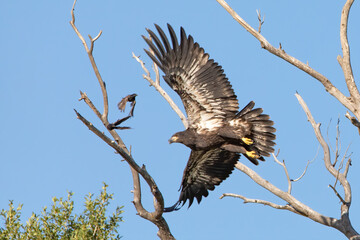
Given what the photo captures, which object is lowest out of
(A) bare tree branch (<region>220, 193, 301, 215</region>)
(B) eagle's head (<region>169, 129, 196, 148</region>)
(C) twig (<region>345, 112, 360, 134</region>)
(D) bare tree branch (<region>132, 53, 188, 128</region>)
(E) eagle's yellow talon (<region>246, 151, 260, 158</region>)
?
(C) twig (<region>345, 112, 360, 134</region>)

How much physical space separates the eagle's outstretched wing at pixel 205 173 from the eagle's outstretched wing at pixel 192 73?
3.59 ft

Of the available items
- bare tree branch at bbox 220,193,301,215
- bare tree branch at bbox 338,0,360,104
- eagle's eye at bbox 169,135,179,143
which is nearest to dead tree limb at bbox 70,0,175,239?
eagle's eye at bbox 169,135,179,143

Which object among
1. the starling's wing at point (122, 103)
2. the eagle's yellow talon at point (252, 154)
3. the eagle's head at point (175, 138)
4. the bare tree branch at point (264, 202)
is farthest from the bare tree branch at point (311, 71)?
the starling's wing at point (122, 103)

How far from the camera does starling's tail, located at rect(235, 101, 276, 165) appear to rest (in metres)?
8.11

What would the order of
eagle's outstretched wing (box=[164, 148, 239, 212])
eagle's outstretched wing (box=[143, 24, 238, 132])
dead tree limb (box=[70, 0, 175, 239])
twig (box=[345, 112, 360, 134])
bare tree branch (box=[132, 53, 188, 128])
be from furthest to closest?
bare tree branch (box=[132, 53, 188, 128]), eagle's outstretched wing (box=[164, 148, 239, 212]), eagle's outstretched wing (box=[143, 24, 238, 132]), twig (box=[345, 112, 360, 134]), dead tree limb (box=[70, 0, 175, 239])

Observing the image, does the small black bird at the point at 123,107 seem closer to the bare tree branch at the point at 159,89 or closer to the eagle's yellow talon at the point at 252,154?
the eagle's yellow talon at the point at 252,154

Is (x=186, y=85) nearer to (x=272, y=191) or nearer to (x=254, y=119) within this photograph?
(x=254, y=119)

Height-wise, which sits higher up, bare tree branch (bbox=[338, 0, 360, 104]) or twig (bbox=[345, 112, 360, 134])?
bare tree branch (bbox=[338, 0, 360, 104])

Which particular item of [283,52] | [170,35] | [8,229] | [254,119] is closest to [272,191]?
[254,119]

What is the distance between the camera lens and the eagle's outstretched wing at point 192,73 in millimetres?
7820

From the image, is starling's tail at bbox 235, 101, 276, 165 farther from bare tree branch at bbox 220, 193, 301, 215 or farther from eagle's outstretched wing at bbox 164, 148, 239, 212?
bare tree branch at bbox 220, 193, 301, 215

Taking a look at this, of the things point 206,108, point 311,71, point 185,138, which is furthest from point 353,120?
point 185,138

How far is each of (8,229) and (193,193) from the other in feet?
9.66

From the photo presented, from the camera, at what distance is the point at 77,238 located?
7.03 metres
